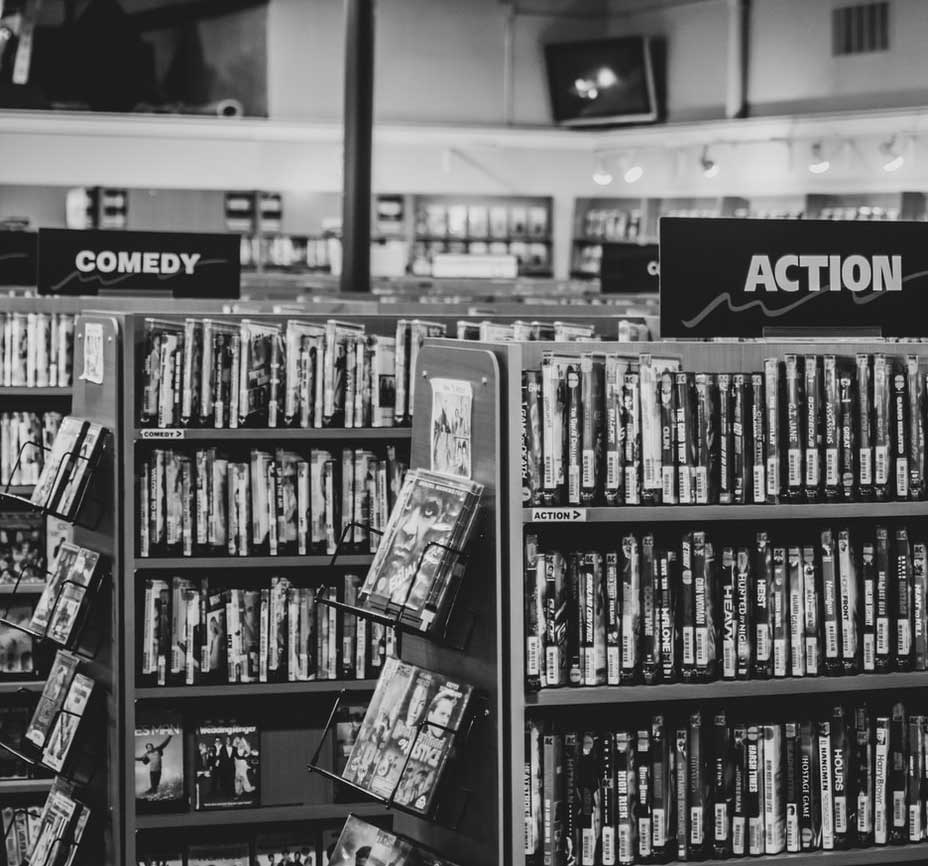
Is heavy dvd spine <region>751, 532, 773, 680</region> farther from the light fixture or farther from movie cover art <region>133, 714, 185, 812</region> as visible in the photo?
the light fixture

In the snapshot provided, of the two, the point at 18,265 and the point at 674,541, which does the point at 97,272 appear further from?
the point at 674,541

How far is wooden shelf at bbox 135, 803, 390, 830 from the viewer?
446 centimetres

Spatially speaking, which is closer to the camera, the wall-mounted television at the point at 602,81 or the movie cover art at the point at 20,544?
the movie cover art at the point at 20,544

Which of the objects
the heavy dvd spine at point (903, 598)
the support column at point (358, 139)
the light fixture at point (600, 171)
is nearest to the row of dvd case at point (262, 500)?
the heavy dvd spine at point (903, 598)

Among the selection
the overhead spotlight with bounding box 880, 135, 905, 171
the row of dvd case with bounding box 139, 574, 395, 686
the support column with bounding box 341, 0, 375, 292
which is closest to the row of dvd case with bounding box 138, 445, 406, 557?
the row of dvd case with bounding box 139, 574, 395, 686

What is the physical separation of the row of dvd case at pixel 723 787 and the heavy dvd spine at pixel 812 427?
472 mm

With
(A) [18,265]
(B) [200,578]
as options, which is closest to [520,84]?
(A) [18,265]

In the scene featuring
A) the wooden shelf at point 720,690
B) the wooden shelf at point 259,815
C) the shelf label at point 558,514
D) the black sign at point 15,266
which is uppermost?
the black sign at point 15,266

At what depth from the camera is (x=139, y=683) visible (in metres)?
4.41

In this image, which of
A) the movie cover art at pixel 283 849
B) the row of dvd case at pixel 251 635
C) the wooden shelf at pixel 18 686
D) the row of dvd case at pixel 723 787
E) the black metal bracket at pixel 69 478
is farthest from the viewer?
the wooden shelf at pixel 18 686

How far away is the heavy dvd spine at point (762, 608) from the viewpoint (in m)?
3.00

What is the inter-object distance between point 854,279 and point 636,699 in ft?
3.75

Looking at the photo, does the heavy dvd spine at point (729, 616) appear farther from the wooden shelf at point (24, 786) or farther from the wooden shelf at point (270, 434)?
the wooden shelf at point (24, 786)

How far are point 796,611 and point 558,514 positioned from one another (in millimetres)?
568
